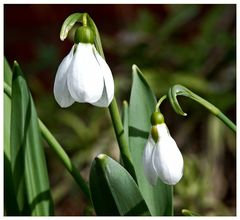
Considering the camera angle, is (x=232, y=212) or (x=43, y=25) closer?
(x=232, y=212)

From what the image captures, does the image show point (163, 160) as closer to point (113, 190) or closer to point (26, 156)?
point (113, 190)

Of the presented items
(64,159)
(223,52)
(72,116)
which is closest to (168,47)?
(223,52)

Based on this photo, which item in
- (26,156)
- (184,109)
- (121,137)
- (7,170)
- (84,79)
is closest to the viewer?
(84,79)

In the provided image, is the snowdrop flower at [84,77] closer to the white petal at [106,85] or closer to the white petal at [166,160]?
the white petal at [106,85]

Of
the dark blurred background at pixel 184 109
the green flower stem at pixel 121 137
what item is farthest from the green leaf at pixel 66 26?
the dark blurred background at pixel 184 109

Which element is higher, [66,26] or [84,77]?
[66,26]

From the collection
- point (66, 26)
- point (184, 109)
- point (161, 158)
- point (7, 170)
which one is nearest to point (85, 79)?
point (66, 26)

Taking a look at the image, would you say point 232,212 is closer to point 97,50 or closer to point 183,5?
point 183,5
